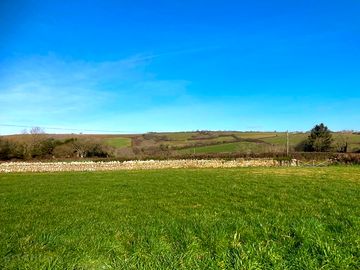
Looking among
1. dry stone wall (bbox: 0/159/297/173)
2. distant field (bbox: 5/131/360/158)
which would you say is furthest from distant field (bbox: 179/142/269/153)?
dry stone wall (bbox: 0/159/297/173)

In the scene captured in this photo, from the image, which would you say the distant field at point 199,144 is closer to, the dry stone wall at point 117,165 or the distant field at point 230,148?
the distant field at point 230,148

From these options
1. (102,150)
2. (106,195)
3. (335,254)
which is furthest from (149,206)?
(102,150)

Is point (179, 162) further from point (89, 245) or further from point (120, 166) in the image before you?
point (89, 245)

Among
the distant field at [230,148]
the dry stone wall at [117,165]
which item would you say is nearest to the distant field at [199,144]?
the distant field at [230,148]

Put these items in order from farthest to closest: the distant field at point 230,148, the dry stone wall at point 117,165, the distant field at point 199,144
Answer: the distant field at point 230,148, the distant field at point 199,144, the dry stone wall at point 117,165

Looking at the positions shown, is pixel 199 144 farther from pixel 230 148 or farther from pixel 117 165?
pixel 117 165

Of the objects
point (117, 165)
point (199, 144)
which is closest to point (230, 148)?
point (199, 144)

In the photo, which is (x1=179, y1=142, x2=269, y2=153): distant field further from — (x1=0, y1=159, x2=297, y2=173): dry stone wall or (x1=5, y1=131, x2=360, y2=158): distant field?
(x1=0, y1=159, x2=297, y2=173): dry stone wall

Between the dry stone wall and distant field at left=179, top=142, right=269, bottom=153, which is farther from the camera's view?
distant field at left=179, top=142, right=269, bottom=153

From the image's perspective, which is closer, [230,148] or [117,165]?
[117,165]

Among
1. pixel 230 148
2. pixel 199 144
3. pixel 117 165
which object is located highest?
pixel 199 144

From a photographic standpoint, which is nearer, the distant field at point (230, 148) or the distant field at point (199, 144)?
the distant field at point (199, 144)

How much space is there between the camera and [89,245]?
5.91 m

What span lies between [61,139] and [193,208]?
7496cm
